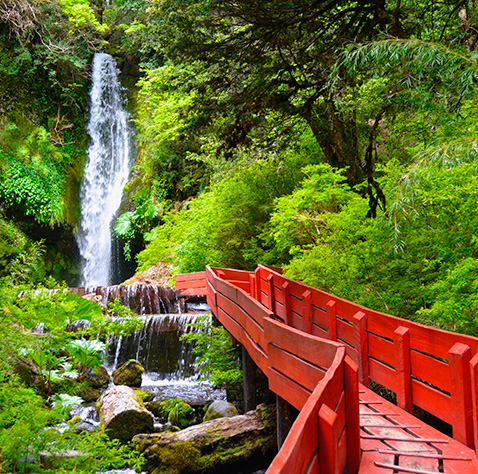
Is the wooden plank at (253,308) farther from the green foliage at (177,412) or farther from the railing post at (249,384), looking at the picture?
the green foliage at (177,412)

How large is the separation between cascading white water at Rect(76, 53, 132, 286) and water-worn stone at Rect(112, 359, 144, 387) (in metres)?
11.3

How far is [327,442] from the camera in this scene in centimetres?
224

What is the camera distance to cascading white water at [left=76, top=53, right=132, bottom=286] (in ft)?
71.2

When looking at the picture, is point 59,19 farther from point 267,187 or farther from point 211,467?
point 211,467

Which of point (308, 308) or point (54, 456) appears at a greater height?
point (308, 308)

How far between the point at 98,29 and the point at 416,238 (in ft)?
70.1

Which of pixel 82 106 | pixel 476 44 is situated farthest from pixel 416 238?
pixel 82 106

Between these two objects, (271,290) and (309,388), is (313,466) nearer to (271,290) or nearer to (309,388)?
(309,388)

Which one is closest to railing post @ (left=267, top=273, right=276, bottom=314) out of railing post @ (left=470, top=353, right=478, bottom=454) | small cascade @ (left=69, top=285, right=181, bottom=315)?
railing post @ (left=470, top=353, right=478, bottom=454)

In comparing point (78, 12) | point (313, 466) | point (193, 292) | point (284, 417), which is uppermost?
point (78, 12)

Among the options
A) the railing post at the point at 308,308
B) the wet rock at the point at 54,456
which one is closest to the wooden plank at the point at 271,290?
the railing post at the point at 308,308

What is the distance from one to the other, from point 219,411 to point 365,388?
323 centimetres

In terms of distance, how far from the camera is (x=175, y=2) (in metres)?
7.72

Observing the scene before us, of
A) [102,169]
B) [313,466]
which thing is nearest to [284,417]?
[313,466]
